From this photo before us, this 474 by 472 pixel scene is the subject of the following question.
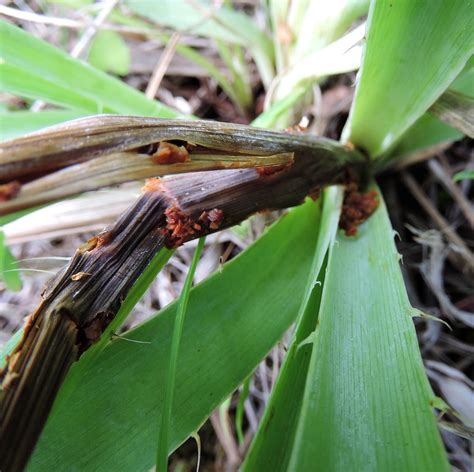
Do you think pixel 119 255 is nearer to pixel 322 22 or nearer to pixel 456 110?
pixel 456 110

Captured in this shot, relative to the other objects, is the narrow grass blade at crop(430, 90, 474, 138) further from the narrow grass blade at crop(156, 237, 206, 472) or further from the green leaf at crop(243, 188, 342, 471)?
the narrow grass blade at crop(156, 237, 206, 472)

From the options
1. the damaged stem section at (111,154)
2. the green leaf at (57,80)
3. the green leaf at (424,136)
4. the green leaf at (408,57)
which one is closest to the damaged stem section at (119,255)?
the damaged stem section at (111,154)

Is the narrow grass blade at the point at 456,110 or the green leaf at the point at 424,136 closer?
the narrow grass blade at the point at 456,110

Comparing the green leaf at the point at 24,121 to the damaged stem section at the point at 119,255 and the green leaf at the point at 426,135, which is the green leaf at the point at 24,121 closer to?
the damaged stem section at the point at 119,255

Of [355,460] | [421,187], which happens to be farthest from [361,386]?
[421,187]

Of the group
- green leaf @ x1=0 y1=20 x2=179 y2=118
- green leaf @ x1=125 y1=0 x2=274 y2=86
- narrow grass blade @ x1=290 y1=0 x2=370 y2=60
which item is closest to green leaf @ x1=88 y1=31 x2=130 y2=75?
green leaf @ x1=125 y1=0 x2=274 y2=86

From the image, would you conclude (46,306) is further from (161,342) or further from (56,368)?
(161,342)
